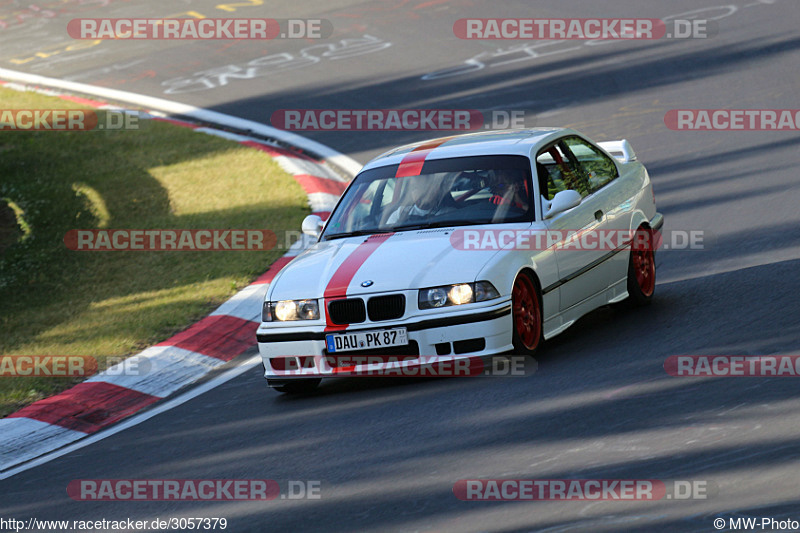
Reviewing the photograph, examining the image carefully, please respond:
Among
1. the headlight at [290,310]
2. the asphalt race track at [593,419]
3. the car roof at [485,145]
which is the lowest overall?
the asphalt race track at [593,419]

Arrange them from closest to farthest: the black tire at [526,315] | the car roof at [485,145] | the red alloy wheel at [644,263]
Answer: the black tire at [526,315] < the car roof at [485,145] < the red alloy wheel at [644,263]

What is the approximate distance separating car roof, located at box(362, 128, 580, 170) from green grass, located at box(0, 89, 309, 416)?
89.4 inches

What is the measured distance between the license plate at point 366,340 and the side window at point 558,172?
1.68m

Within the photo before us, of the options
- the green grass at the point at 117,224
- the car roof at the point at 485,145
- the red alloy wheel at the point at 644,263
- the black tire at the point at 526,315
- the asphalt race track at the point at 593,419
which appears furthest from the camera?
the green grass at the point at 117,224

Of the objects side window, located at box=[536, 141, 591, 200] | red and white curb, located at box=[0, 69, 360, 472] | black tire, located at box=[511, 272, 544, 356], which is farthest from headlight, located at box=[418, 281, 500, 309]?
red and white curb, located at box=[0, 69, 360, 472]

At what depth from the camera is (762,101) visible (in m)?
15.1

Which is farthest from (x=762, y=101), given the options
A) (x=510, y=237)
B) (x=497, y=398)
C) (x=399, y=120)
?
(x=497, y=398)

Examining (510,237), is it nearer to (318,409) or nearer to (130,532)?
(318,409)

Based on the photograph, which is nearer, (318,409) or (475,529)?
(475,529)


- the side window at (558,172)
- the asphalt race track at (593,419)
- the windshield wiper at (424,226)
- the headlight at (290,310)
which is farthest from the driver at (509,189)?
the headlight at (290,310)

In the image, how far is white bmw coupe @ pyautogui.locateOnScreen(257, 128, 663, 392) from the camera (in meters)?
7.27

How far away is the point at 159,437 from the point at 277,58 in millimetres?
15972

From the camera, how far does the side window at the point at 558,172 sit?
329 inches

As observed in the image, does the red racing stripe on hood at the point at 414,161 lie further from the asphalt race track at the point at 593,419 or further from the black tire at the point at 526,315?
the asphalt race track at the point at 593,419
